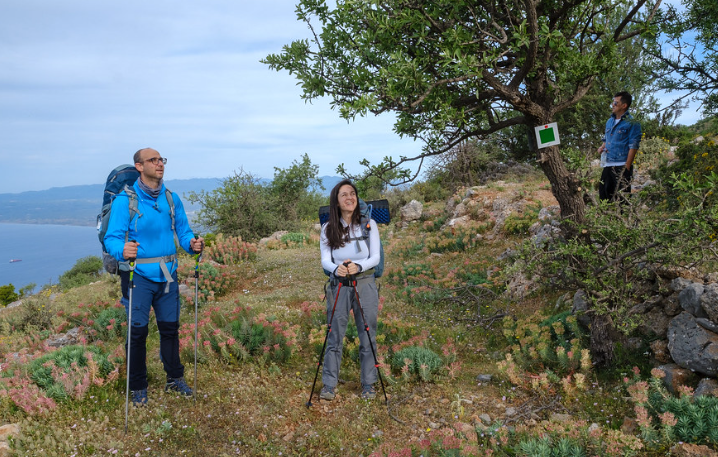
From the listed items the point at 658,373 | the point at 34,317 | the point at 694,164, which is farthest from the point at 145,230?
the point at 694,164

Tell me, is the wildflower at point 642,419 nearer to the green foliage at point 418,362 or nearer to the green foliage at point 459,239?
the green foliage at point 418,362

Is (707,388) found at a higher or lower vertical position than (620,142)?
lower

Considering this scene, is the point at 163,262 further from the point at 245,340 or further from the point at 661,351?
the point at 661,351

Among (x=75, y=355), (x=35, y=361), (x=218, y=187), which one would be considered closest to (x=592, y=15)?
(x=75, y=355)

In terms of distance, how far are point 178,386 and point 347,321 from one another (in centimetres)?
221

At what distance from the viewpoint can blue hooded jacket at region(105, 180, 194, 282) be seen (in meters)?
4.50

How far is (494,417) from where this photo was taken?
4.45 metres

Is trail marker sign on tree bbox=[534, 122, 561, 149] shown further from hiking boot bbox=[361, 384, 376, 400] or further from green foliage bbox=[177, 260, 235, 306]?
green foliage bbox=[177, 260, 235, 306]

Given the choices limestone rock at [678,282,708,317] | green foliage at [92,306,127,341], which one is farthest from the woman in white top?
green foliage at [92,306,127,341]

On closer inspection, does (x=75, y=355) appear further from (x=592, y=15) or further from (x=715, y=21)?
(x=715, y=21)

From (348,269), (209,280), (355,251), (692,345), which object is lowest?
(692,345)

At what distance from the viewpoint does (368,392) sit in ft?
16.0

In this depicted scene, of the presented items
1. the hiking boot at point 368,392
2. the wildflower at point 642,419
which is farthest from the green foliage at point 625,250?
the hiking boot at point 368,392

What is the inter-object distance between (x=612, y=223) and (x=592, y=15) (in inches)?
92.5
